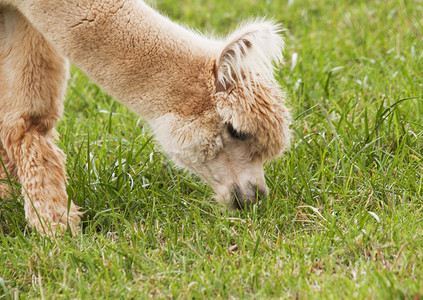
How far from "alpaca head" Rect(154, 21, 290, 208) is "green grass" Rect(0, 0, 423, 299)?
0.22 metres

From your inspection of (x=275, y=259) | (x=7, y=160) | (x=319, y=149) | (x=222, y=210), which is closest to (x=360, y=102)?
(x=319, y=149)

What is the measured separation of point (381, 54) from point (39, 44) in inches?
136

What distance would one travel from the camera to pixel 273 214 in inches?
162

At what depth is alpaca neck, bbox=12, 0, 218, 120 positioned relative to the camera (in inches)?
152

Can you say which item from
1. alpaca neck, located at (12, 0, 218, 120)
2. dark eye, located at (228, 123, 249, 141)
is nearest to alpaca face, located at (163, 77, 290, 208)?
dark eye, located at (228, 123, 249, 141)

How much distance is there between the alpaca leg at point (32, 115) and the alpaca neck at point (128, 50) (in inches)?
12.3

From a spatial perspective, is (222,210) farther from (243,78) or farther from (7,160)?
(7,160)

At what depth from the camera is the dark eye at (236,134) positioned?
391cm

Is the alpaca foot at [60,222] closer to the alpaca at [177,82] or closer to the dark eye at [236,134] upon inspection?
the alpaca at [177,82]

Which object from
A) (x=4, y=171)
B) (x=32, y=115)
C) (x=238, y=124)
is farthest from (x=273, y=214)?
(x=4, y=171)

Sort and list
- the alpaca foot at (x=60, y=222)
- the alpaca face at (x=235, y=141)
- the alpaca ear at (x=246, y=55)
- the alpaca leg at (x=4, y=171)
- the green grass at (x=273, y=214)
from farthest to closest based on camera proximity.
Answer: the alpaca leg at (x=4, y=171)
the alpaca foot at (x=60, y=222)
the alpaca face at (x=235, y=141)
the alpaca ear at (x=246, y=55)
the green grass at (x=273, y=214)

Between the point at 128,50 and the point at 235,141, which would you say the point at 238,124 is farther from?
the point at 128,50

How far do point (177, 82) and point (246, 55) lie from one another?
43 centimetres

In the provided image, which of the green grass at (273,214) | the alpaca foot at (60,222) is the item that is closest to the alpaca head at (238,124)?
the green grass at (273,214)
